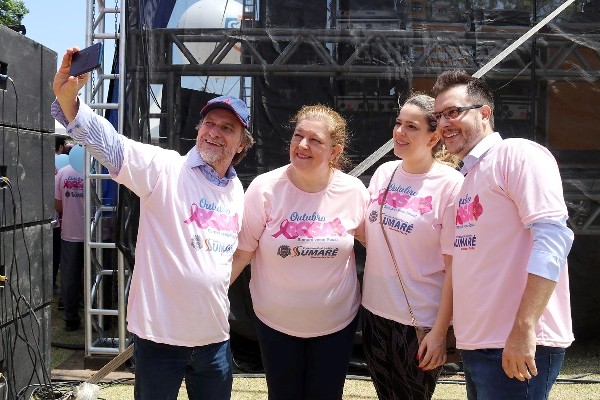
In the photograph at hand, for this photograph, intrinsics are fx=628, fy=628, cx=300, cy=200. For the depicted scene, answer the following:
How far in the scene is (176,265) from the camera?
2.14 metres

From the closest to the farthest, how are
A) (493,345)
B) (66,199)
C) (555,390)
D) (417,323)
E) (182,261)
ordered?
(493,345)
(182,261)
(417,323)
(555,390)
(66,199)

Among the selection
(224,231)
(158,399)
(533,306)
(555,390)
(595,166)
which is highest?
(595,166)

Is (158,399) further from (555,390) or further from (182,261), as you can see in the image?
(555,390)

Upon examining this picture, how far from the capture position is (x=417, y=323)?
2.37 m

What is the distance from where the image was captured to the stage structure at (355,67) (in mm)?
4406

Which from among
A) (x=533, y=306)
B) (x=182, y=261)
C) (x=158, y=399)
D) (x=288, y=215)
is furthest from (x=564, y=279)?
(x=158, y=399)

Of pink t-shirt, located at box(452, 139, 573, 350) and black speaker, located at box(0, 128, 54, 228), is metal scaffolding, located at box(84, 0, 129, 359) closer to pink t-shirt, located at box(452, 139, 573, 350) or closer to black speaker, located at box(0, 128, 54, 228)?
black speaker, located at box(0, 128, 54, 228)

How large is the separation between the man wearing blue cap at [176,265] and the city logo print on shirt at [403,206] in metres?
0.63

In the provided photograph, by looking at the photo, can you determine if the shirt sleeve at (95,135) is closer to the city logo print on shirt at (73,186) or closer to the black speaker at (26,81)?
the black speaker at (26,81)

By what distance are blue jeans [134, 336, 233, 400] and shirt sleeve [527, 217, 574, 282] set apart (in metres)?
1.13

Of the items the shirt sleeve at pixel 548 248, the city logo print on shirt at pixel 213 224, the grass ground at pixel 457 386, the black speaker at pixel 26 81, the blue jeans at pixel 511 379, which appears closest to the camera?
the shirt sleeve at pixel 548 248

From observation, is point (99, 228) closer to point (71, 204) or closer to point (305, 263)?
point (71, 204)

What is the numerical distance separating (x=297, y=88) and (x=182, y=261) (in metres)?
2.59

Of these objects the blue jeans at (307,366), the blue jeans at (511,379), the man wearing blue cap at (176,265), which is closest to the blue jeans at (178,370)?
the man wearing blue cap at (176,265)
